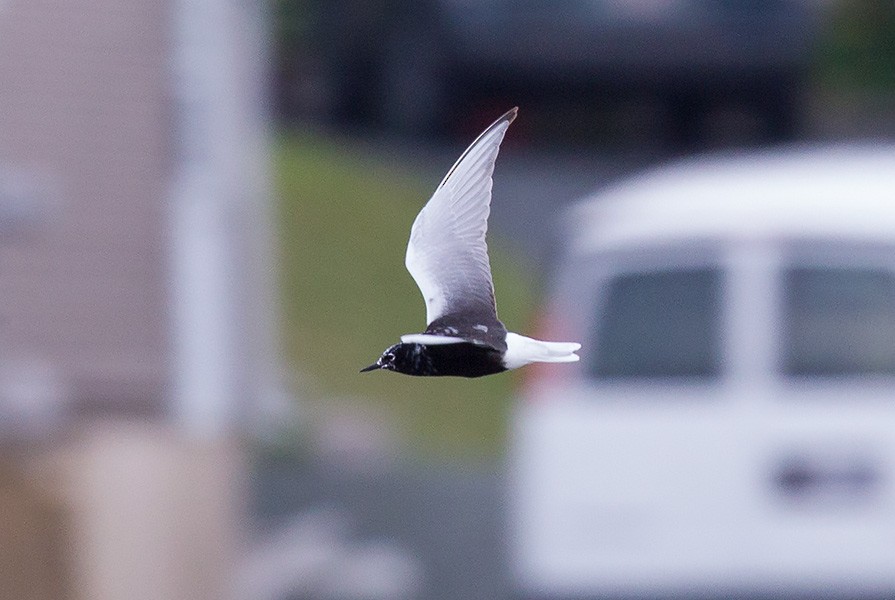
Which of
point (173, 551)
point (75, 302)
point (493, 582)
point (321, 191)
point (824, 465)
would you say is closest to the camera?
point (824, 465)

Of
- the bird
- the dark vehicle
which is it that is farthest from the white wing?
the dark vehicle

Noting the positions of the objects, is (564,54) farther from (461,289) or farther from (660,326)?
(461,289)

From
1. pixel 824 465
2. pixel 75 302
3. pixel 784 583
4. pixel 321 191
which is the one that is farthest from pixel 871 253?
pixel 321 191

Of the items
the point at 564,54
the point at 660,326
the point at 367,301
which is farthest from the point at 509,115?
the point at 564,54

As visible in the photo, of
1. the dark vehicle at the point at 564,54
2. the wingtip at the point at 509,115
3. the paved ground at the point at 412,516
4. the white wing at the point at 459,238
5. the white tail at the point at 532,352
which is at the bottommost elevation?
the paved ground at the point at 412,516

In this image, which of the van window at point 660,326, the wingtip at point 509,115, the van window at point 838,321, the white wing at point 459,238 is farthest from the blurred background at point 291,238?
the wingtip at point 509,115

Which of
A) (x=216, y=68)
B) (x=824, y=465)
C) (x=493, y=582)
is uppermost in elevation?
(x=216, y=68)

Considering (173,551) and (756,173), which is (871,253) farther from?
(173,551)

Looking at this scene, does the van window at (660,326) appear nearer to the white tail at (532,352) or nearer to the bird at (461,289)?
the bird at (461,289)
